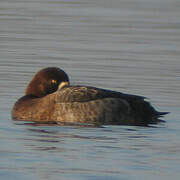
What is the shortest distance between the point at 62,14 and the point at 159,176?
47.2 ft

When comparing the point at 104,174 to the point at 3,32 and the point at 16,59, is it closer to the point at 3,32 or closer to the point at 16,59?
the point at 16,59

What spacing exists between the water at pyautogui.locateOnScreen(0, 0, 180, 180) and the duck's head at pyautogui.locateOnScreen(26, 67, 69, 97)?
41 centimetres

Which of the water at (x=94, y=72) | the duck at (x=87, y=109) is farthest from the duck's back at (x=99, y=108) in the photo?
the water at (x=94, y=72)

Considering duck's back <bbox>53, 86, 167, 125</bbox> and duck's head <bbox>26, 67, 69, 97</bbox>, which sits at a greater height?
duck's head <bbox>26, 67, 69, 97</bbox>

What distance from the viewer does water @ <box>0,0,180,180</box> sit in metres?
9.46

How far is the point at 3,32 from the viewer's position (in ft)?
67.2

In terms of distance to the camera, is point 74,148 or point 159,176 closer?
point 159,176

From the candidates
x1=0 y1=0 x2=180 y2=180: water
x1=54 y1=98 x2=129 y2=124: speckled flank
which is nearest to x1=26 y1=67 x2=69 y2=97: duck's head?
x1=0 y1=0 x2=180 y2=180: water

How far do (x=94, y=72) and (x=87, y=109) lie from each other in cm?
329

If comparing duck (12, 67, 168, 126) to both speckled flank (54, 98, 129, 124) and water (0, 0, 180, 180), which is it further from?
water (0, 0, 180, 180)

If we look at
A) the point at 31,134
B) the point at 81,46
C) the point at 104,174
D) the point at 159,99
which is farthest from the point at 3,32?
the point at 104,174

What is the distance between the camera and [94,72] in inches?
631

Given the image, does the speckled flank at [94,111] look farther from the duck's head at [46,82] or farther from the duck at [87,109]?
the duck's head at [46,82]

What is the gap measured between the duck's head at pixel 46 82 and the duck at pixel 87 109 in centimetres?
45
